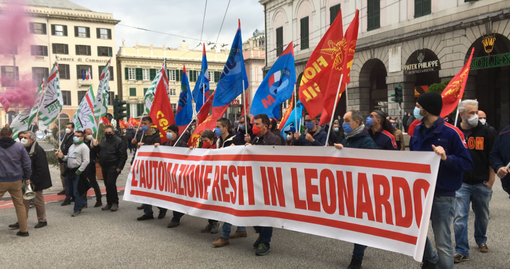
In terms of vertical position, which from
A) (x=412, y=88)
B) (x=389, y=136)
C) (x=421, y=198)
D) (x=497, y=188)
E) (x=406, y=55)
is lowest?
(x=497, y=188)

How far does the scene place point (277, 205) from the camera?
5105 millimetres

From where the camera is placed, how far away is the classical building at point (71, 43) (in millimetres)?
53938

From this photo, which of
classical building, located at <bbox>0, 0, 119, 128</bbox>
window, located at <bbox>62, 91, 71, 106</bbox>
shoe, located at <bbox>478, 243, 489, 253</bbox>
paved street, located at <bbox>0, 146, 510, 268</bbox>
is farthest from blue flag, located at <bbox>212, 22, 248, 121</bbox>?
window, located at <bbox>62, 91, 71, 106</bbox>

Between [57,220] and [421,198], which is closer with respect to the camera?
[421,198]

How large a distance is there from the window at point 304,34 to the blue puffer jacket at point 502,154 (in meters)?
25.1

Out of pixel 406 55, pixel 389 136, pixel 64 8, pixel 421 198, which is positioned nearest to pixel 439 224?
pixel 421 198

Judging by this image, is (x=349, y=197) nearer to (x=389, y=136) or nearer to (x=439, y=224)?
(x=439, y=224)

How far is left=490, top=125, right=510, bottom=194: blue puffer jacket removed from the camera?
4.50m

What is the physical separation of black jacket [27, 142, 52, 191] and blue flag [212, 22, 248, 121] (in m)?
3.14

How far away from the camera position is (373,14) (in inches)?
948

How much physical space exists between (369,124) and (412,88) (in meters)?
19.2

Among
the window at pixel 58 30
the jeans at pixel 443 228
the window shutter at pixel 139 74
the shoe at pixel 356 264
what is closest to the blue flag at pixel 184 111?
the shoe at pixel 356 264

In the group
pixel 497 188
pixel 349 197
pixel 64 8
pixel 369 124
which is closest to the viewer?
pixel 349 197

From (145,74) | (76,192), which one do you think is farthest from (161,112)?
(145,74)
